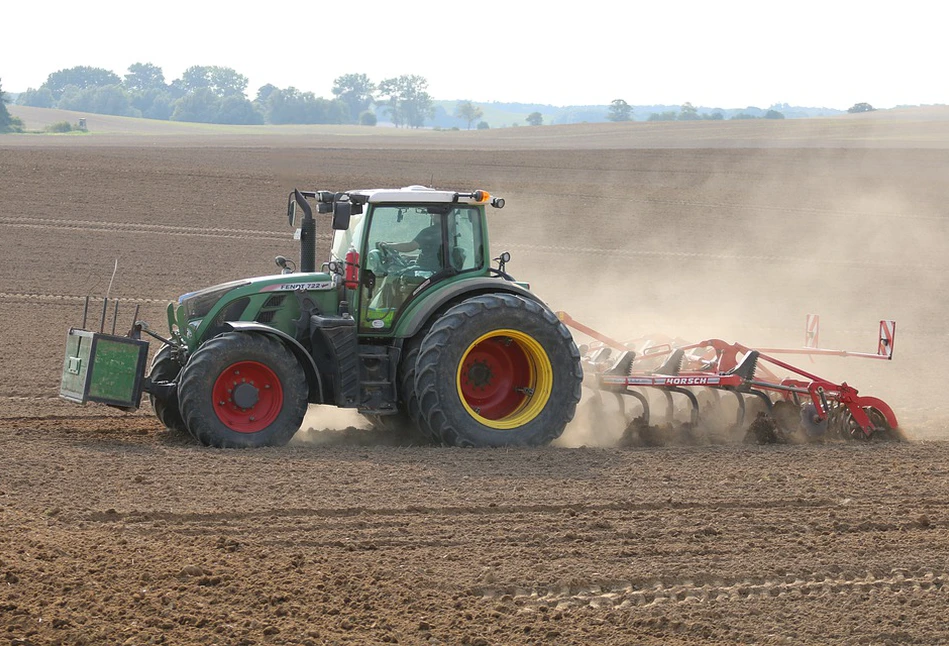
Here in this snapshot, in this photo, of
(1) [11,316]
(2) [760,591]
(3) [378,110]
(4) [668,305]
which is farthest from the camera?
(3) [378,110]

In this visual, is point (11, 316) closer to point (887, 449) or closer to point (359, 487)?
point (359, 487)

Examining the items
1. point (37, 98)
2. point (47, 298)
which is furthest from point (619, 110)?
point (47, 298)

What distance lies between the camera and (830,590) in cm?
657

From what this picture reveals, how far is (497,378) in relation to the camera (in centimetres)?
1003

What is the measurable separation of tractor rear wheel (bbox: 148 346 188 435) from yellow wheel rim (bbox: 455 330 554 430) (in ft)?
7.77

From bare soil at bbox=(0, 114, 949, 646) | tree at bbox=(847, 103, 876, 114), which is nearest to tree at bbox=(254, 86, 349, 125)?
tree at bbox=(847, 103, 876, 114)

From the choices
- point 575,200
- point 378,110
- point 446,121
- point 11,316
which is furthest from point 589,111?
point 11,316

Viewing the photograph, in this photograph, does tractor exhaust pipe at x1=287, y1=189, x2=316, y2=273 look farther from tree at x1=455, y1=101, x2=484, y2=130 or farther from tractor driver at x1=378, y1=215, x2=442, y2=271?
tree at x1=455, y1=101, x2=484, y2=130

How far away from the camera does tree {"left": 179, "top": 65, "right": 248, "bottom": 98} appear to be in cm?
16162

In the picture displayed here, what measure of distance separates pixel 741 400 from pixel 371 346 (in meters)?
3.40

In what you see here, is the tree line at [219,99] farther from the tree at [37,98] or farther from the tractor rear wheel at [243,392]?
the tractor rear wheel at [243,392]

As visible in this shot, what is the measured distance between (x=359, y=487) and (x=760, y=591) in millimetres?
2866

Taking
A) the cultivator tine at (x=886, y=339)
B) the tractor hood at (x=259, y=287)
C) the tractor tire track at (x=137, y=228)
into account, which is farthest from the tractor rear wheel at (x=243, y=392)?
the tractor tire track at (x=137, y=228)

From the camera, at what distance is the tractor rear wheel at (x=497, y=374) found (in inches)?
368
